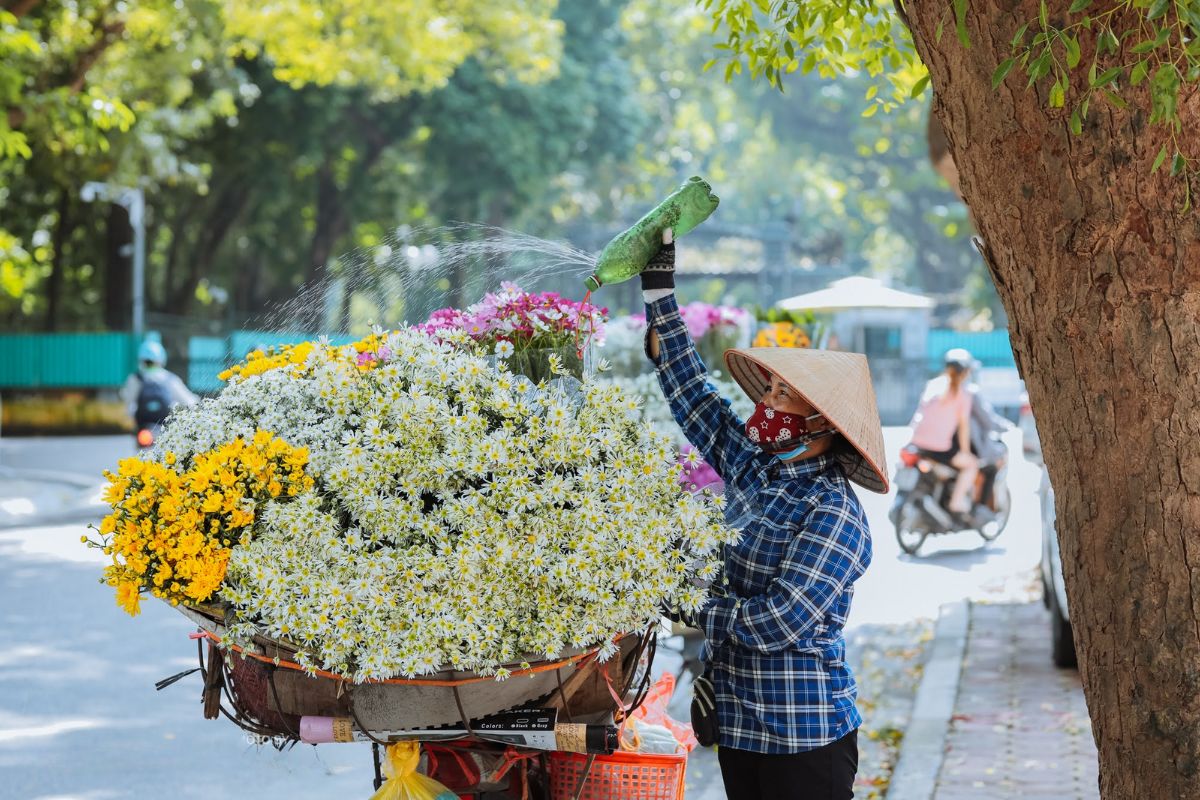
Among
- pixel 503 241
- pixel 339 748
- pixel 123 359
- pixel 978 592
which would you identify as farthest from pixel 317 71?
pixel 503 241

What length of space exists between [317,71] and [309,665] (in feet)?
65.0

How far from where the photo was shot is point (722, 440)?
375 centimetres

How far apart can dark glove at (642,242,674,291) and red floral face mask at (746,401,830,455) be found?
17.6 inches

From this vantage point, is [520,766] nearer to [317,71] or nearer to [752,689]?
[752,689]

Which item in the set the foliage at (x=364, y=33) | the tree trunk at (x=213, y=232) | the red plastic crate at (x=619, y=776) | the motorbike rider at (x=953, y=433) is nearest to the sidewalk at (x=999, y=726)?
the red plastic crate at (x=619, y=776)

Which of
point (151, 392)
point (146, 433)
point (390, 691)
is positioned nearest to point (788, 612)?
point (390, 691)

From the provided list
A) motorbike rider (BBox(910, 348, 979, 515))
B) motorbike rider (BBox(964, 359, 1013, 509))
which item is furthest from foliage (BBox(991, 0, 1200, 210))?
motorbike rider (BBox(964, 359, 1013, 509))

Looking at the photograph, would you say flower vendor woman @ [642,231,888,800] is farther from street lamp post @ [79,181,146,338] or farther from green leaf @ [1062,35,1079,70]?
street lamp post @ [79,181,146,338]

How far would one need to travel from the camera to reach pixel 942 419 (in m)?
12.8

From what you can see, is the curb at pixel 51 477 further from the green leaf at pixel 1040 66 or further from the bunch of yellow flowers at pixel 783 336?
the green leaf at pixel 1040 66

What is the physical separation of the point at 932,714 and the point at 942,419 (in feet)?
20.0

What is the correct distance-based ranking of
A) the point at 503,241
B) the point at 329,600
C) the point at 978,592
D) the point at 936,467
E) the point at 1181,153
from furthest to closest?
the point at 936,467
the point at 978,592
the point at 503,241
the point at 1181,153
the point at 329,600

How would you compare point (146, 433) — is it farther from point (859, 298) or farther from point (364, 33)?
point (859, 298)

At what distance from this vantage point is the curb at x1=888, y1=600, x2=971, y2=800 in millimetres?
5945
